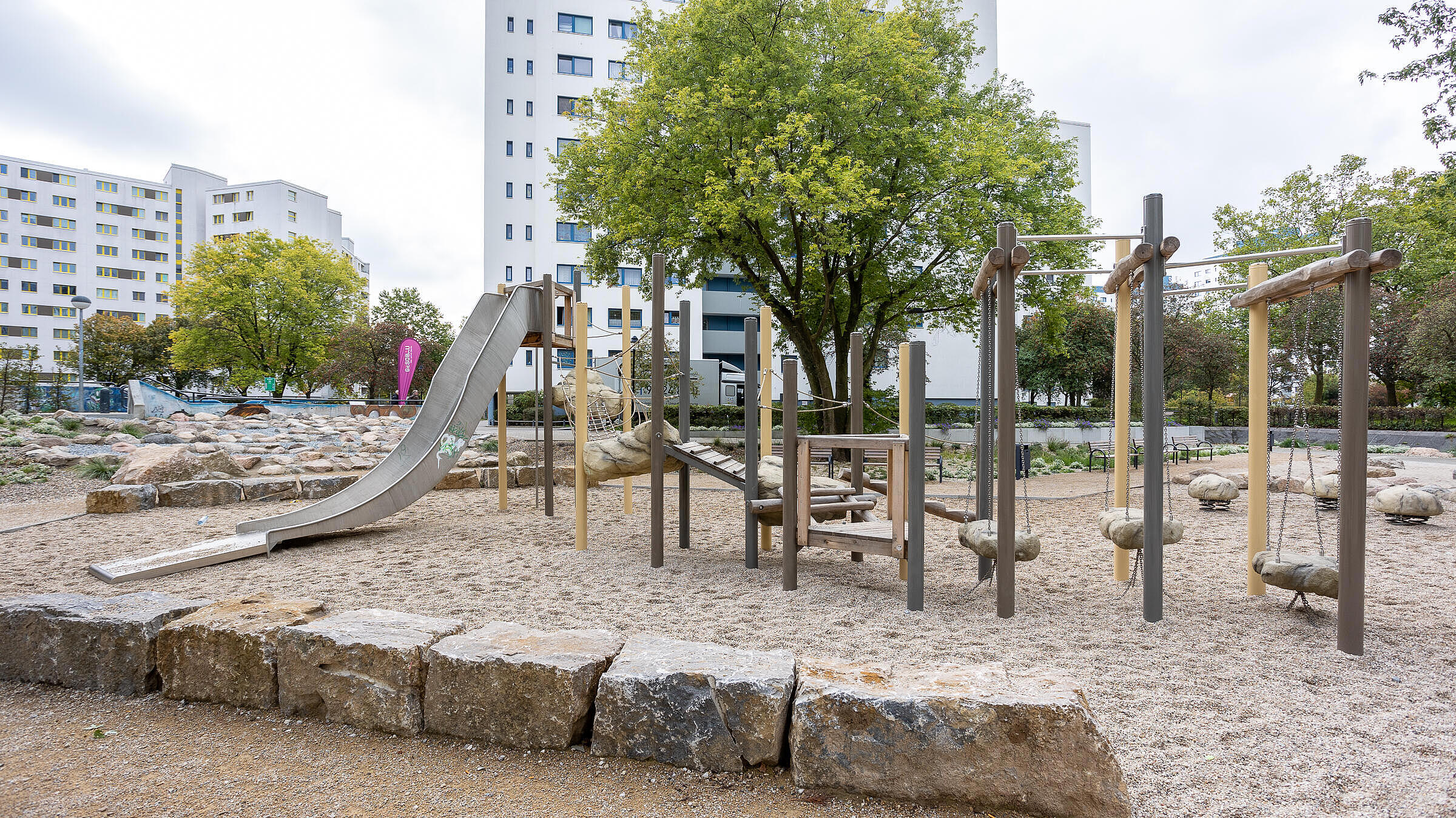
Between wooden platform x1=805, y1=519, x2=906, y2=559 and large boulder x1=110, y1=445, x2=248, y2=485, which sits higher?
large boulder x1=110, y1=445, x2=248, y2=485

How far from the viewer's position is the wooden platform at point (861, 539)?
5.13 metres

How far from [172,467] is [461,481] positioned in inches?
154

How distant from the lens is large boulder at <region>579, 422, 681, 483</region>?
6.66 metres

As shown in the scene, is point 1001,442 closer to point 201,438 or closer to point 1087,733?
point 1087,733

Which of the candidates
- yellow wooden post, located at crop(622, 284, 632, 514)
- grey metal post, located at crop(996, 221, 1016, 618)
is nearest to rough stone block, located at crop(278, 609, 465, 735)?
grey metal post, located at crop(996, 221, 1016, 618)

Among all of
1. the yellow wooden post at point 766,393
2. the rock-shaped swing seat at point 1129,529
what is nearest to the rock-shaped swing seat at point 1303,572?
the rock-shaped swing seat at point 1129,529

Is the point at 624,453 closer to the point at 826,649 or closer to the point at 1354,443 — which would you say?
the point at 826,649

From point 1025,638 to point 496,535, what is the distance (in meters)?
5.61

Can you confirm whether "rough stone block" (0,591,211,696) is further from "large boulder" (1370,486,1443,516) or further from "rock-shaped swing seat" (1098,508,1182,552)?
"large boulder" (1370,486,1443,516)

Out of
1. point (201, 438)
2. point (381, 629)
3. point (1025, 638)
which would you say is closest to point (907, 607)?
point (1025, 638)

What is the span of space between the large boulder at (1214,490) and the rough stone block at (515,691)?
32.0 feet

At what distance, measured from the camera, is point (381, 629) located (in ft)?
10.7

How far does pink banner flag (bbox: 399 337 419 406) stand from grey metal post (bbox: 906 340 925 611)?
70.4 ft

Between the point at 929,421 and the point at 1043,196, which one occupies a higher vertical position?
the point at 1043,196
